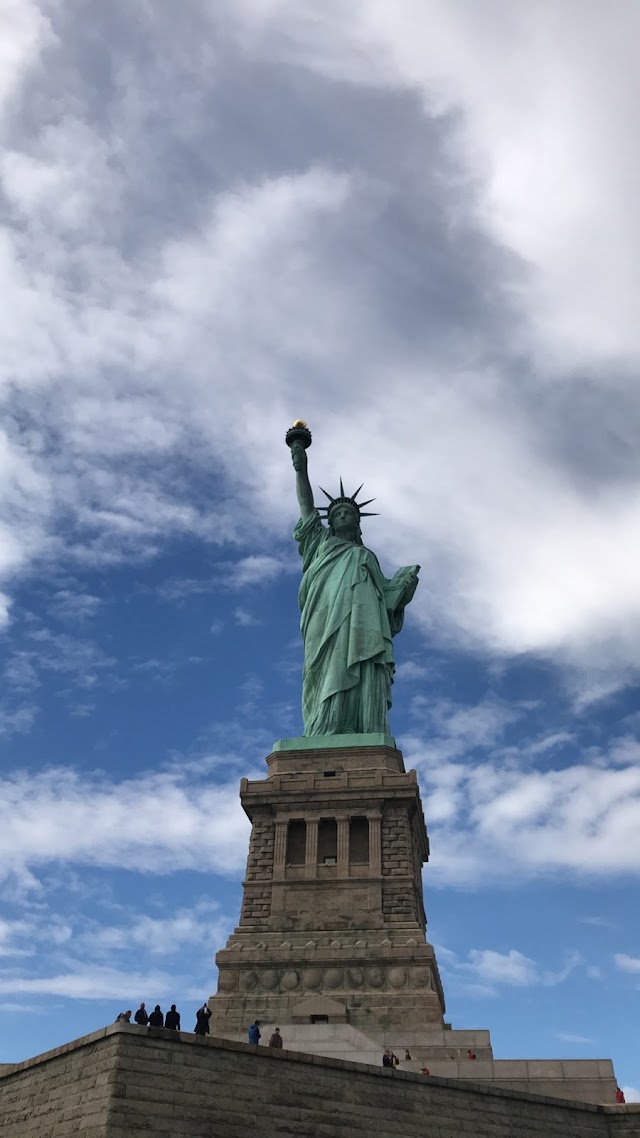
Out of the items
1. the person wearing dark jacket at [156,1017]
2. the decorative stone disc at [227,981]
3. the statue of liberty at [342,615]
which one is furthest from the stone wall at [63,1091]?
the statue of liberty at [342,615]

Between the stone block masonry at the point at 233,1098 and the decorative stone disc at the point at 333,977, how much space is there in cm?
845

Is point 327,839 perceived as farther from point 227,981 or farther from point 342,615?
point 342,615

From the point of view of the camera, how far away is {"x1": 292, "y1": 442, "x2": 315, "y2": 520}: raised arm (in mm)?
35406

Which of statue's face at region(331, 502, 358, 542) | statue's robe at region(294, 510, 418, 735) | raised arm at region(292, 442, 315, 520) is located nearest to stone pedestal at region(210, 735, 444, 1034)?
statue's robe at region(294, 510, 418, 735)

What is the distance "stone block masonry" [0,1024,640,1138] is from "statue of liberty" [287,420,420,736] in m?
14.7

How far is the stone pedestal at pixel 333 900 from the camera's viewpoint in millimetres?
24469

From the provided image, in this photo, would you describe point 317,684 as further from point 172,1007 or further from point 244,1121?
point 244,1121

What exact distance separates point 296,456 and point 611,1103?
22.1 metres

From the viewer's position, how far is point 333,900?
26.8 m

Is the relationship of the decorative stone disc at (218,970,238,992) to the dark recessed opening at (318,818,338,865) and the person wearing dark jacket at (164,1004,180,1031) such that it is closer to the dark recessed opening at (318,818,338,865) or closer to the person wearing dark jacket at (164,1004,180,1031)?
the dark recessed opening at (318,818,338,865)

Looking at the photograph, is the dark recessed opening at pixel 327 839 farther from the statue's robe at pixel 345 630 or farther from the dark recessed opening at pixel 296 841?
the statue's robe at pixel 345 630

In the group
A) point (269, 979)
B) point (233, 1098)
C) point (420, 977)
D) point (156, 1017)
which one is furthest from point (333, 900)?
point (233, 1098)

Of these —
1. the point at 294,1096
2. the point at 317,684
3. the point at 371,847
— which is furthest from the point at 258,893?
the point at 294,1096

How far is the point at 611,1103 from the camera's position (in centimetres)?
1923
